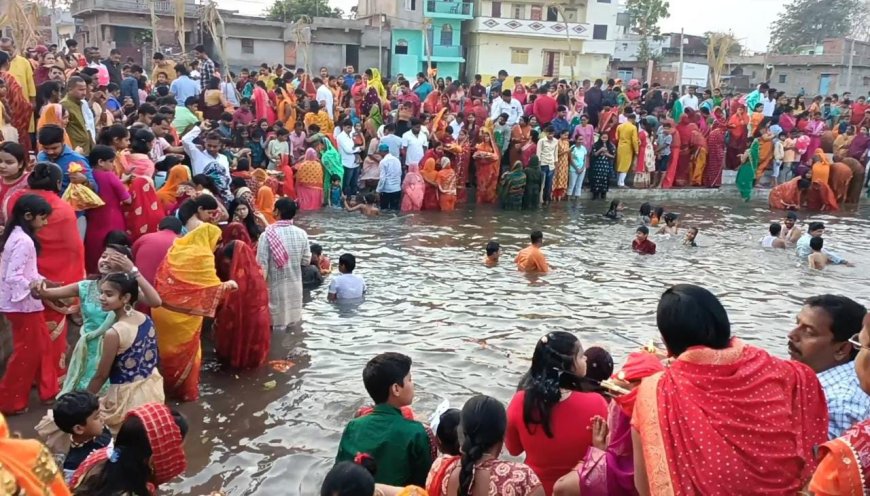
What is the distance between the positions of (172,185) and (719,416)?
6.10m

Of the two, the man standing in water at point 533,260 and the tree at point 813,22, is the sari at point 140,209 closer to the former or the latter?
the man standing in water at point 533,260

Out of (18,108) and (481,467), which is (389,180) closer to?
(18,108)

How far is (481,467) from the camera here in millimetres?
2789

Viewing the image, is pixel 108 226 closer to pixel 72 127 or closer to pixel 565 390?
pixel 72 127

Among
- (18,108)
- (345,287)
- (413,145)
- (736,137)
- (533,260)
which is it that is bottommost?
(345,287)

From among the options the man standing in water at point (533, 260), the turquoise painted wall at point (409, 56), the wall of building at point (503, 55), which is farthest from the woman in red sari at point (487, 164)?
the wall of building at point (503, 55)

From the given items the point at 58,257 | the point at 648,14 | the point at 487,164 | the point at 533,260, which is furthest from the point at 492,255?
the point at 648,14

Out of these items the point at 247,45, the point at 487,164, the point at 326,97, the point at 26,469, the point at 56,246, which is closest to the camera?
the point at 26,469

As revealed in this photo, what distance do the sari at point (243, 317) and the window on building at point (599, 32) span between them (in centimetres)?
4037

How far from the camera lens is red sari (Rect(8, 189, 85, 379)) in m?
5.19

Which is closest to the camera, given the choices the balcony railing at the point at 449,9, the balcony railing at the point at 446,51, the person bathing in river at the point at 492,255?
the person bathing in river at the point at 492,255

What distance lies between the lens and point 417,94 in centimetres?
1841

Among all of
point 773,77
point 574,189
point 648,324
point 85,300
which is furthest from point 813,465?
point 773,77

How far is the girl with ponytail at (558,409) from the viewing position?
3.16 meters
